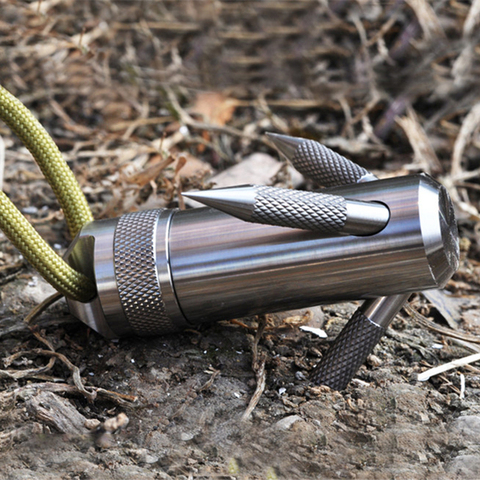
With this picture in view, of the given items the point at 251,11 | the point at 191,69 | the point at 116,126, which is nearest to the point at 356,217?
the point at 116,126

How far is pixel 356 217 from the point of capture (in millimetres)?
992

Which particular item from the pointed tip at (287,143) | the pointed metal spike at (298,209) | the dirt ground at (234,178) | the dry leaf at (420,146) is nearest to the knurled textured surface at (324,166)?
the pointed tip at (287,143)

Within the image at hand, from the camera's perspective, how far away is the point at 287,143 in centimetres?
122

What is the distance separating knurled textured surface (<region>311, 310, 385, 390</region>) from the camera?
1.08 m

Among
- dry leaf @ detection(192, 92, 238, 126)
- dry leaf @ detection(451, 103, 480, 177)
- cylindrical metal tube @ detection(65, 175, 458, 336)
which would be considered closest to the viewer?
cylindrical metal tube @ detection(65, 175, 458, 336)

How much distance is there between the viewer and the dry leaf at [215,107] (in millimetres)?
2174

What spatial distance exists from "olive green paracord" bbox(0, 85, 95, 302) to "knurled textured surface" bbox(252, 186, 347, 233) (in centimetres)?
38

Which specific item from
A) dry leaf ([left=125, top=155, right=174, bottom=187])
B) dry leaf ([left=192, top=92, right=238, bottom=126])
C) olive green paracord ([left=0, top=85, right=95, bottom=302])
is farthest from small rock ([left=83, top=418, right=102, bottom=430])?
dry leaf ([left=192, top=92, right=238, bottom=126])

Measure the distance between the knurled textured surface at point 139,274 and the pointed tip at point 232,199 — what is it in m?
0.16

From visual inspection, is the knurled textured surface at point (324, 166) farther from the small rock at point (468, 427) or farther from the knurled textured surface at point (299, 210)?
the small rock at point (468, 427)

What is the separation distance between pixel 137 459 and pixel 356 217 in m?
0.48

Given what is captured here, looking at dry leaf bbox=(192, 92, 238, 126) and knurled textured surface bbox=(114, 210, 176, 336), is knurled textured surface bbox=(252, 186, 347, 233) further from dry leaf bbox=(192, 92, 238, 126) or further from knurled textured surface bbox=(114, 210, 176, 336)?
dry leaf bbox=(192, 92, 238, 126)

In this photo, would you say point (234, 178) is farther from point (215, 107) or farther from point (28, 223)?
point (28, 223)

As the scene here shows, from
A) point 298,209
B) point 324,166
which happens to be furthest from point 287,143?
point 298,209
